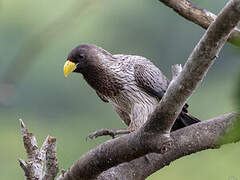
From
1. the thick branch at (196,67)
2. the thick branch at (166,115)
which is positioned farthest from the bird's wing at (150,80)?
the thick branch at (196,67)

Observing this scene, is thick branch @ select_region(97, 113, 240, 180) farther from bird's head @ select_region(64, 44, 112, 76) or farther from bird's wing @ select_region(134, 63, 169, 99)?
bird's head @ select_region(64, 44, 112, 76)

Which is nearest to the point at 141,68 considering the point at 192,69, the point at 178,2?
the point at 178,2

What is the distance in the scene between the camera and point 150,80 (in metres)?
4.12

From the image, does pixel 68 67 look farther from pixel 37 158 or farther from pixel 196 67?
pixel 196 67

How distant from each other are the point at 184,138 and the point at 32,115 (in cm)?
1165

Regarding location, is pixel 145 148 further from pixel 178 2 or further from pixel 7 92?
pixel 7 92

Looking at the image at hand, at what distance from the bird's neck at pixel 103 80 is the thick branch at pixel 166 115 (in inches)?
46.7

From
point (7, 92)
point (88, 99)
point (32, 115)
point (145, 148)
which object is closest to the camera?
point (7, 92)

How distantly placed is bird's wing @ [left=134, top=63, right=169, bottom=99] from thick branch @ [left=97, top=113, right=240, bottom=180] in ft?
2.97

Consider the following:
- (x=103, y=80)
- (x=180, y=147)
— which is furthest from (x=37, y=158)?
(x=103, y=80)

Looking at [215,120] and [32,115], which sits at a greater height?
[215,120]

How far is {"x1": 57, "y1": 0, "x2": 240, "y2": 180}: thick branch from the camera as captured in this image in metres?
1.84

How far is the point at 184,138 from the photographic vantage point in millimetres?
3191

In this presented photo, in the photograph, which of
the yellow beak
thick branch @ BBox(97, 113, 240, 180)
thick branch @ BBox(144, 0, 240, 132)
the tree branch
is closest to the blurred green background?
the yellow beak
